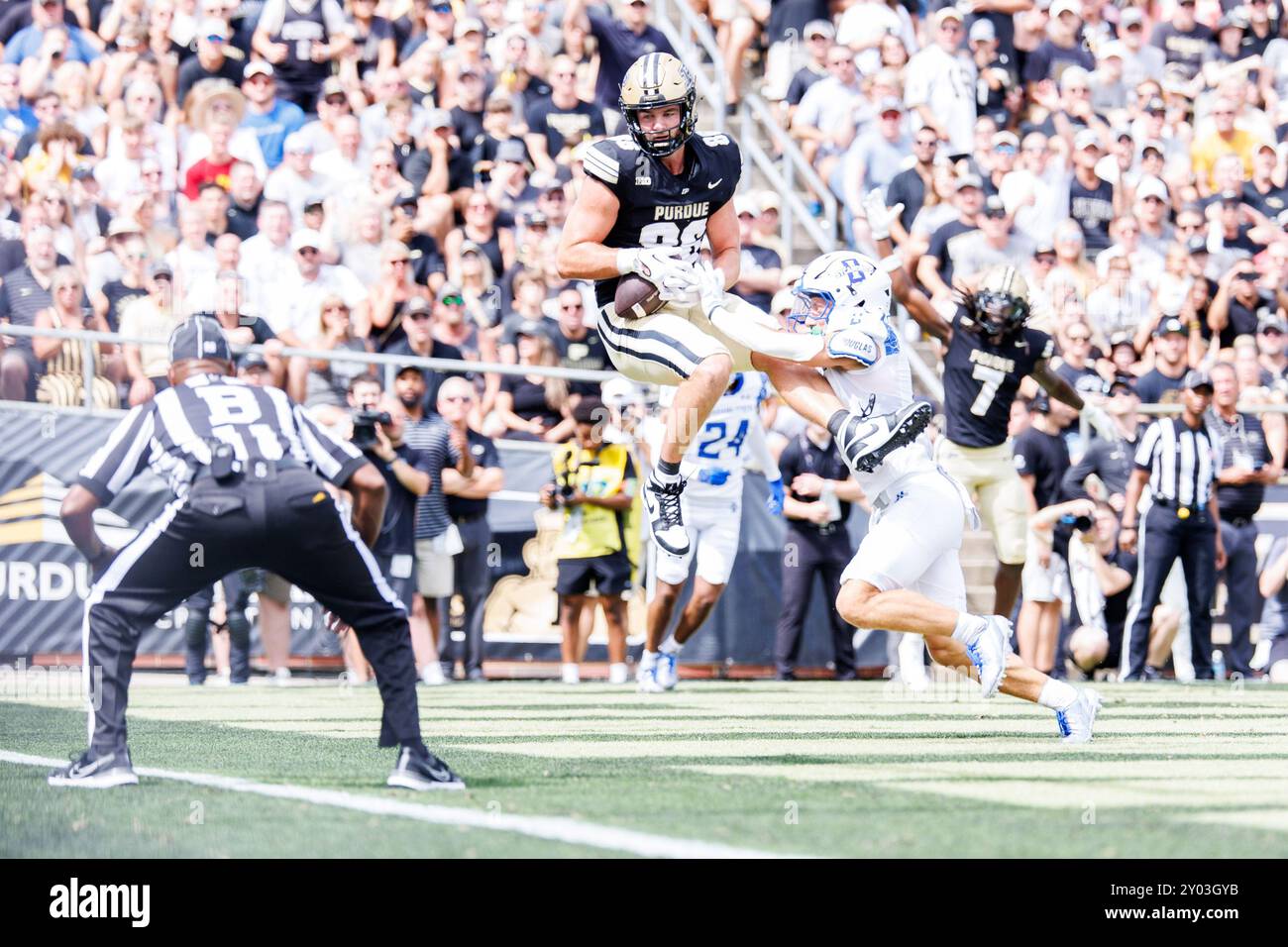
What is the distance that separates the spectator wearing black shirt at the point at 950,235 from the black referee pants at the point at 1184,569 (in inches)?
106

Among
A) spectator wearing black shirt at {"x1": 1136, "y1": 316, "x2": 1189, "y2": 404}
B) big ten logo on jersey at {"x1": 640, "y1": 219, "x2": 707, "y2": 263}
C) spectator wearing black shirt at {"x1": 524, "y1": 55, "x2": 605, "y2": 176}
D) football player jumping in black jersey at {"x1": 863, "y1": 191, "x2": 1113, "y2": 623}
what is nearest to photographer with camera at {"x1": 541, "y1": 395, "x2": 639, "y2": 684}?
Result: football player jumping in black jersey at {"x1": 863, "y1": 191, "x2": 1113, "y2": 623}

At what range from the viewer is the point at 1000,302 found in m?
11.7

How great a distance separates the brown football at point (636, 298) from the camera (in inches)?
350

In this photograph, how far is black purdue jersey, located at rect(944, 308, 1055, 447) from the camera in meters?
11.9

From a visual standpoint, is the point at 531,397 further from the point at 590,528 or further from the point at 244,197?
the point at 244,197

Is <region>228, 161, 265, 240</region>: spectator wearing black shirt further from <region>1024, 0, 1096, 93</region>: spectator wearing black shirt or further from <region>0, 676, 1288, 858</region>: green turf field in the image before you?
<region>1024, 0, 1096, 93</region>: spectator wearing black shirt

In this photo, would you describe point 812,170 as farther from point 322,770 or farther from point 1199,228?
point 322,770

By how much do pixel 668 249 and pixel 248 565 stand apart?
322cm

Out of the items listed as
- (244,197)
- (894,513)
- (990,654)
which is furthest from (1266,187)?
(990,654)

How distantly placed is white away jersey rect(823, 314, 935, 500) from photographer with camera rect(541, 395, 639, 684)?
5.35m

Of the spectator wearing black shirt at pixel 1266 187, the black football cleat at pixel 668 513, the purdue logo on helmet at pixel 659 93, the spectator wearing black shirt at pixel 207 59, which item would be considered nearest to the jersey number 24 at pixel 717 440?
the black football cleat at pixel 668 513

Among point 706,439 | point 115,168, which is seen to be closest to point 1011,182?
point 706,439

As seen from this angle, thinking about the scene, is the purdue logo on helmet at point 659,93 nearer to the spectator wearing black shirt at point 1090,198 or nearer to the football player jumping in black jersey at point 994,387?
the football player jumping in black jersey at point 994,387
